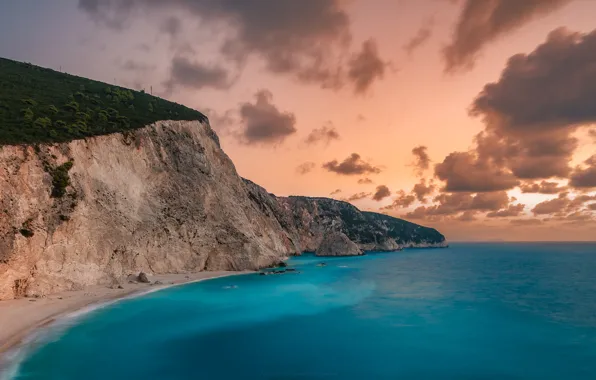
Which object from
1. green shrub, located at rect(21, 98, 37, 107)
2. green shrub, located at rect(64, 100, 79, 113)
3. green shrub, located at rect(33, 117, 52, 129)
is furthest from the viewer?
green shrub, located at rect(64, 100, 79, 113)

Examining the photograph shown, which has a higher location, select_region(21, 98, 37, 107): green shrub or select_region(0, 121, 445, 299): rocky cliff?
select_region(21, 98, 37, 107): green shrub

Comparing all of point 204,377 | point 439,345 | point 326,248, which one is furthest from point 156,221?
point 326,248

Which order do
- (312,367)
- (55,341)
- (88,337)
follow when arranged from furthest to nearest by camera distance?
(88,337)
(55,341)
(312,367)

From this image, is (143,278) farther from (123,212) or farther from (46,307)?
(46,307)

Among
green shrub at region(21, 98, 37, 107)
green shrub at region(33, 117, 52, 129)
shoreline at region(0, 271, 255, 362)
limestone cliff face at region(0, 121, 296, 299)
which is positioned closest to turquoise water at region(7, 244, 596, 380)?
shoreline at region(0, 271, 255, 362)

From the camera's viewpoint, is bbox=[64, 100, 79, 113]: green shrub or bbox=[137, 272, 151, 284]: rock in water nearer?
bbox=[137, 272, 151, 284]: rock in water

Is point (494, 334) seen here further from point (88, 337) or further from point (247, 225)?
point (247, 225)

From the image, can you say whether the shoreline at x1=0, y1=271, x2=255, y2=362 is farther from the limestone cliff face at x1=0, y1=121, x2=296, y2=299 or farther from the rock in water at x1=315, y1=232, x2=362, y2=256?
the rock in water at x1=315, y1=232, x2=362, y2=256

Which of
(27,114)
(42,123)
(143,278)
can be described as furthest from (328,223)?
(27,114)
